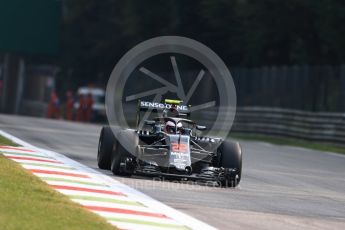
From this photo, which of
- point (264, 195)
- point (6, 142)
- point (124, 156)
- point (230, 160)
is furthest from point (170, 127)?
point (6, 142)

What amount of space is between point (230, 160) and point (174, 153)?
3.36 feet

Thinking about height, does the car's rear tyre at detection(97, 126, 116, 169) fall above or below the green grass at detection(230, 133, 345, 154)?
below

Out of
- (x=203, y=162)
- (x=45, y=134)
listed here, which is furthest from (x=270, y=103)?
(x=203, y=162)

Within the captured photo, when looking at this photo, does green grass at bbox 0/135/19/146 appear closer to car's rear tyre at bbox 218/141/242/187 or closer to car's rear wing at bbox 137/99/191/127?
car's rear wing at bbox 137/99/191/127

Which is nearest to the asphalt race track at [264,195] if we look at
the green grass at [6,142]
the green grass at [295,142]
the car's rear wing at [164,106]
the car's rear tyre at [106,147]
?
the car's rear tyre at [106,147]

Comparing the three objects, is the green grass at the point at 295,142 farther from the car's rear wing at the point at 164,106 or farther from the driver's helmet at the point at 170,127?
the driver's helmet at the point at 170,127

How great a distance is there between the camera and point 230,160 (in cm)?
1498

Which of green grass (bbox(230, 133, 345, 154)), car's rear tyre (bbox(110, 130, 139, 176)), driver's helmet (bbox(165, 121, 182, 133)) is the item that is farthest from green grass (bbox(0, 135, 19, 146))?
green grass (bbox(230, 133, 345, 154))

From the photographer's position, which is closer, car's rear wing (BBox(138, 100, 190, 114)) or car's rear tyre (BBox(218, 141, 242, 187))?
car's rear tyre (BBox(218, 141, 242, 187))

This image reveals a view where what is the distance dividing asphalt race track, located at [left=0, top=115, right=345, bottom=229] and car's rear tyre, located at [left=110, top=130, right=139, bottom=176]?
220 millimetres

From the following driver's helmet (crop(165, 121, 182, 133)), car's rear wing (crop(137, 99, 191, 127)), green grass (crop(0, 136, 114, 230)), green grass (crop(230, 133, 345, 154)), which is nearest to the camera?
green grass (crop(0, 136, 114, 230))

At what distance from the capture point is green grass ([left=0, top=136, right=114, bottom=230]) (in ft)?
29.2

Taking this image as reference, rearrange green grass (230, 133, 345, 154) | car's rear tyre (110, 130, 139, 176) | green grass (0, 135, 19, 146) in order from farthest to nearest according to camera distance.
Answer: green grass (230, 133, 345, 154)
green grass (0, 135, 19, 146)
car's rear tyre (110, 130, 139, 176)

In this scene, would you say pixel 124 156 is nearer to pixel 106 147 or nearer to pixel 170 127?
pixel 170 127
